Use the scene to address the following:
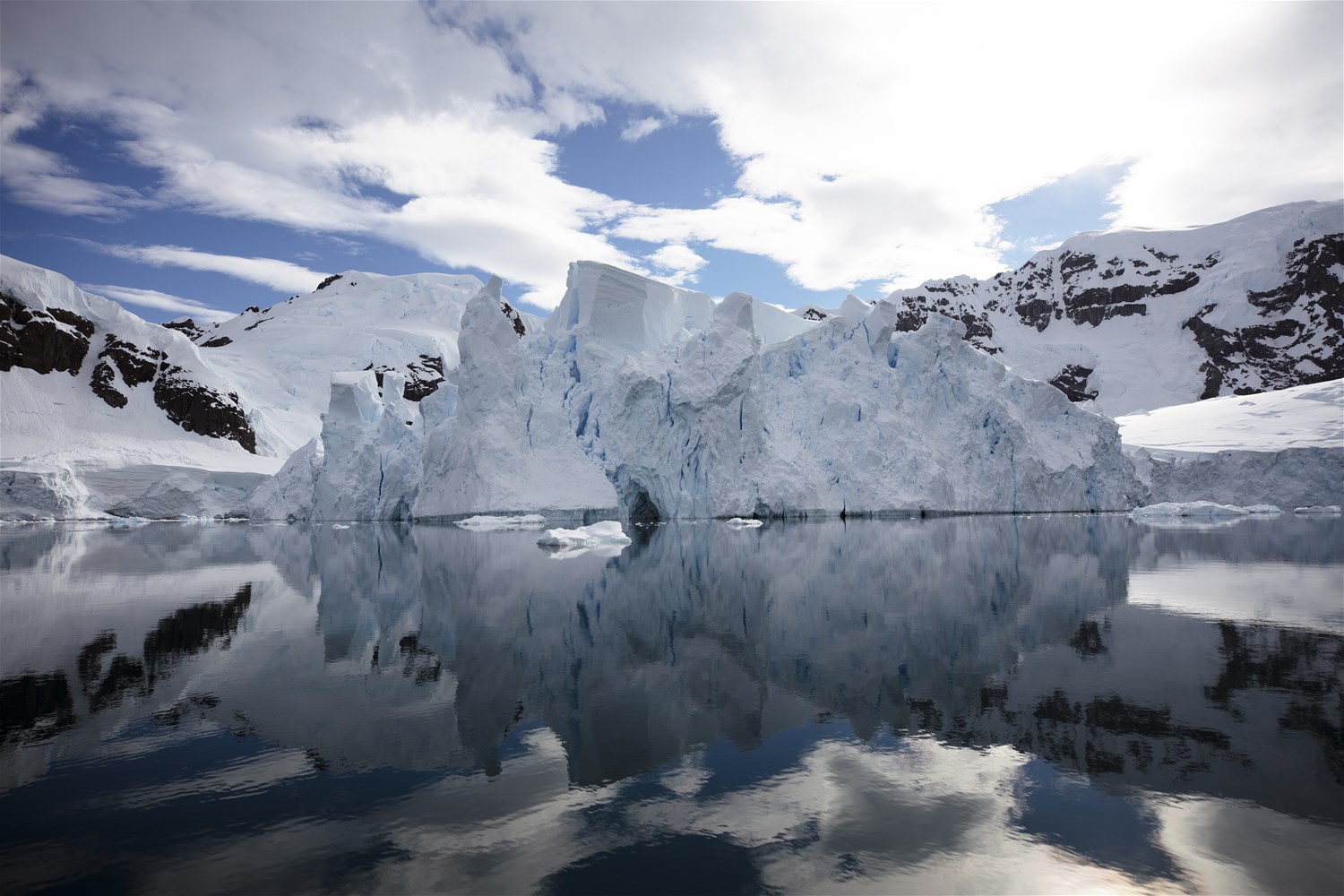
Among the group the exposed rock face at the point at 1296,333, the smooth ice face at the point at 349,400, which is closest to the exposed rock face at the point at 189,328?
the smooth ice face at the point at 349,400

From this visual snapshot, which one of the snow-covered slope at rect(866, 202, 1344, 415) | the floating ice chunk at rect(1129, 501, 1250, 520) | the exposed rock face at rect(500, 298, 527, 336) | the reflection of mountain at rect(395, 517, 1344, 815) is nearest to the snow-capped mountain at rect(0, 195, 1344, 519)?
the snow-covered slope at rect(866, 202, 1344, 415)

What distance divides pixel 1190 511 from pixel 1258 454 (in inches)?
287

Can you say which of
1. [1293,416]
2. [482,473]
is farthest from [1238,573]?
[1293,416]

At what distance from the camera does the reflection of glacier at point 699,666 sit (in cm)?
487

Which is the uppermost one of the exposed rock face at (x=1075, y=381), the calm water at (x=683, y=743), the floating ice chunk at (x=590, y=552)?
the exposed rock face at (x=1075, y=381)

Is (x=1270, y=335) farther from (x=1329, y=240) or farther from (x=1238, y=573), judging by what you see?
(x=1238, y=573)

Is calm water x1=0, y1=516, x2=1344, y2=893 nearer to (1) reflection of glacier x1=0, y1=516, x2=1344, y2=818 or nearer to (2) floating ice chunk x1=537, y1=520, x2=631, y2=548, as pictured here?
(1) reflection of glacier x1=0, y1=516, x2=1344, y2=818

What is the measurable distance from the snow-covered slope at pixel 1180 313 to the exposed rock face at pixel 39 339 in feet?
263

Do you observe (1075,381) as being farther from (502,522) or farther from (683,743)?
(683,743)

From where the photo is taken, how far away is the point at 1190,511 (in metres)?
34.1

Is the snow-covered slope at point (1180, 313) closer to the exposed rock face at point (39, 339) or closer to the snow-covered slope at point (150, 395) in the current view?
the snow-covered slope at point (150, 395)

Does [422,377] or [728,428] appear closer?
[728,428]

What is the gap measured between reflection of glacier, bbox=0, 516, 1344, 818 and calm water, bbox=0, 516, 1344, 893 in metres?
0.04

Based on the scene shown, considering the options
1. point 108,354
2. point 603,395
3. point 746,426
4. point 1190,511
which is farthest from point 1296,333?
point 108,354
